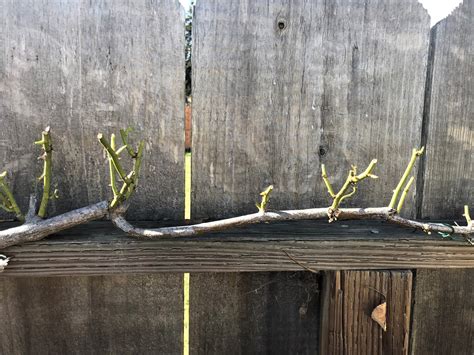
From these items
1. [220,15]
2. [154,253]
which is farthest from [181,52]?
[154,253]

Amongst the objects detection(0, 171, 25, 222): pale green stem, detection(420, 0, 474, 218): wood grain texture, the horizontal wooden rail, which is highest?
detection(420, 0, 474, 218): wood grain texture

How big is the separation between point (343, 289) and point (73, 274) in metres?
0.69

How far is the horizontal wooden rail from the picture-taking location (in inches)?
45.1

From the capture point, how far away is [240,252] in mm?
1179

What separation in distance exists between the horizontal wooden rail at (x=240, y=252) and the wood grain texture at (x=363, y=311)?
0.05 metres

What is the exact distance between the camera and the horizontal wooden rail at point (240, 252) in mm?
1146

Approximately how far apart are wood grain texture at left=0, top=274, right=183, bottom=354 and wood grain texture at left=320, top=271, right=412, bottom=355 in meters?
0.42

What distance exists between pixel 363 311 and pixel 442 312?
0.29 m

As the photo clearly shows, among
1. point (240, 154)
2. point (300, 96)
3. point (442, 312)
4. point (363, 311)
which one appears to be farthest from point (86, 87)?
point (442, 312)

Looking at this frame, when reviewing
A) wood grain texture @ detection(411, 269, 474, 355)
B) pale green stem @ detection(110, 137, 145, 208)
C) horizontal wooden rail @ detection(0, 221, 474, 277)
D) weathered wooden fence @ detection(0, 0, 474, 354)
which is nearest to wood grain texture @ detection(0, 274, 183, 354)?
weathered wooden fence @ detection(0, 0, 474, 354)

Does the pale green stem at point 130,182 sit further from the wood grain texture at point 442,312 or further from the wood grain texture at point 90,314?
the wood grain texture at point 442,312

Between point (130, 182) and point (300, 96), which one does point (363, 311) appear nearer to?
point (300, 96)

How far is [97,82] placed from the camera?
1.21 m

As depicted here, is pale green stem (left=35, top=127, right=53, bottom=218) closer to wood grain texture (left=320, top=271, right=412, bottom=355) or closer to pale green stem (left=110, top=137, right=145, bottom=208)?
pale green stem (left=110, top=137, right=145, bottom=208)
